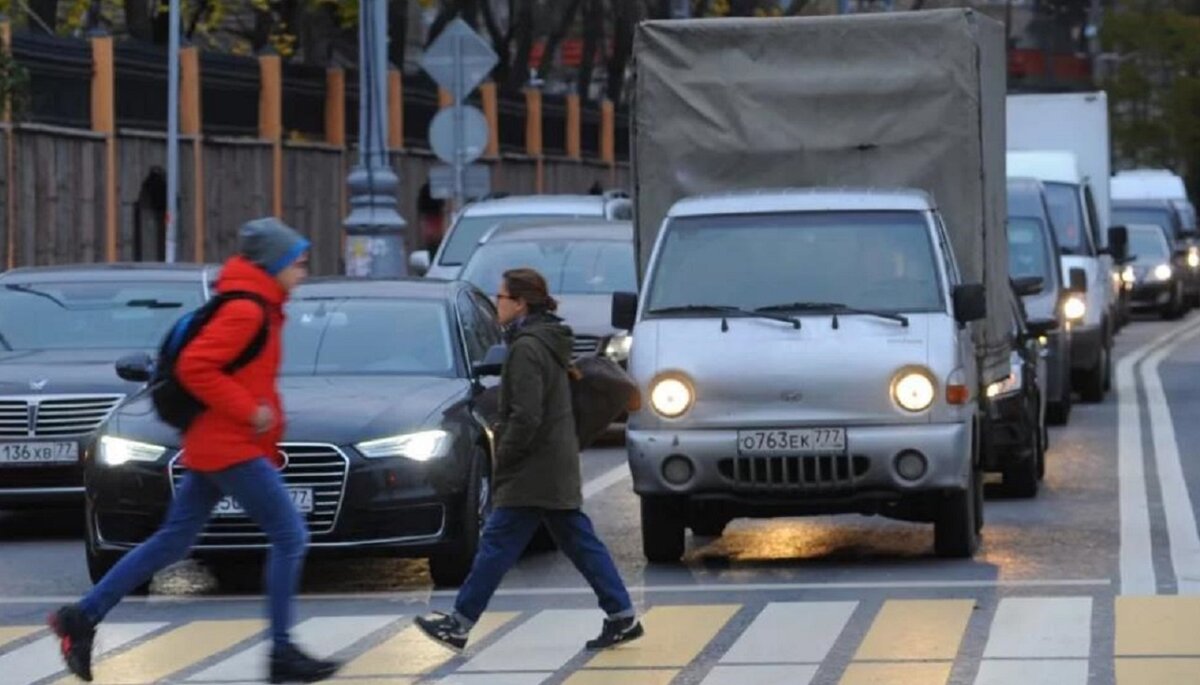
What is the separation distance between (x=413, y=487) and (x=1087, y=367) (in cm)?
1449

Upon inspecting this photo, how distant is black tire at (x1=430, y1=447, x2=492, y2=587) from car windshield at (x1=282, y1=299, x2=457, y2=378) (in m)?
0.90

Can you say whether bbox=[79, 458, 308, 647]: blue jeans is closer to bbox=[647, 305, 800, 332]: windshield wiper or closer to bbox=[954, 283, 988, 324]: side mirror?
bbox=[647, 305, 800, 332]: windshield wiper

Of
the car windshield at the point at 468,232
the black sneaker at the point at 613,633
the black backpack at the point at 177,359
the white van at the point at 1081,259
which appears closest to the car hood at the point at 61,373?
the black sneaker at the point at 613,633

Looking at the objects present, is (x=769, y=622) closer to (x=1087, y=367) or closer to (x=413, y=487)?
(x=413, y=487)

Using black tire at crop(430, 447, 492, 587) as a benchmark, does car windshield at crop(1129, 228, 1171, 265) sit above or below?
above

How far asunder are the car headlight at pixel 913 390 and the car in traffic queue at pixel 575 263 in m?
8.74

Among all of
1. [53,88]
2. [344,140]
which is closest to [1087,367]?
[53,88]

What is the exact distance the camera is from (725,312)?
14.7m

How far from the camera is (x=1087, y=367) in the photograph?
27.2 meters

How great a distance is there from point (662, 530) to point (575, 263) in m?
9.73

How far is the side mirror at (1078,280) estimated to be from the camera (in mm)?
25219

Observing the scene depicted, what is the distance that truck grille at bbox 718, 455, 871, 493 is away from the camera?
14102 millimetres

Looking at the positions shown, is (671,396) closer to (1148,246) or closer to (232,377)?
(232,377)

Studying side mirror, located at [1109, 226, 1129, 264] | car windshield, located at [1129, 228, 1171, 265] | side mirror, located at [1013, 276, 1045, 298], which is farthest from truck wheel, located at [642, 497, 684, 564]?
car windshield, located at [1129, 228, 1171, 265]
